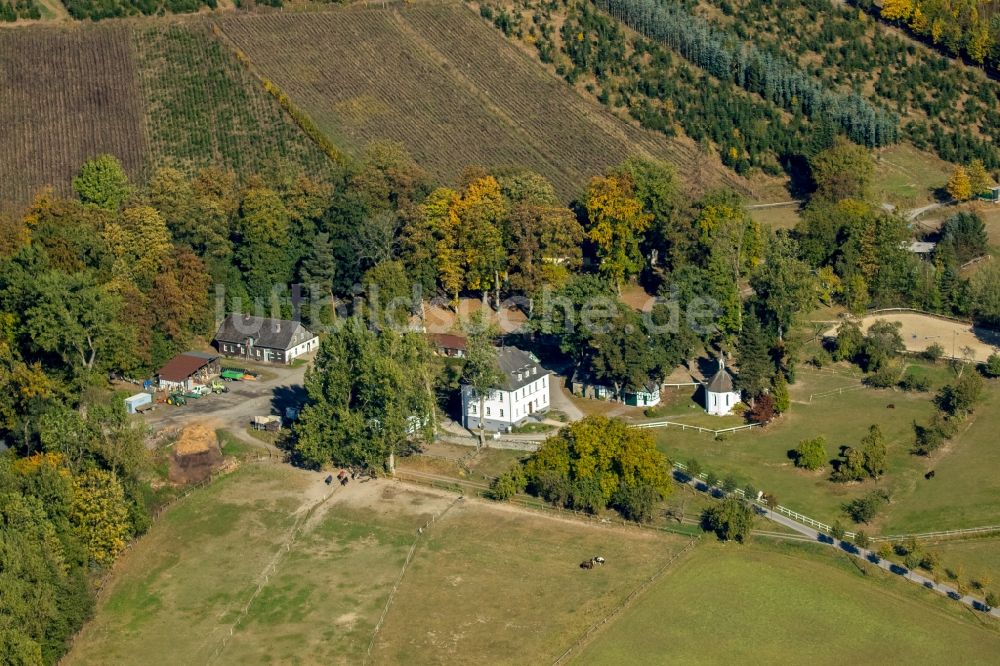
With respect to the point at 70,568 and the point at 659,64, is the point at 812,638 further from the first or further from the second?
the point at 659,64

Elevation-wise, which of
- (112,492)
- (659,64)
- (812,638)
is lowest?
(812,638)

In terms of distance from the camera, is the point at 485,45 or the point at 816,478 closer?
the point at 816,478

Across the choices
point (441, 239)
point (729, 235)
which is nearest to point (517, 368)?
point (441, 239)

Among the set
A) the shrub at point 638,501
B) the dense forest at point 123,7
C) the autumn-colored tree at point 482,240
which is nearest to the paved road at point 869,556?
the shrub at point 638,501

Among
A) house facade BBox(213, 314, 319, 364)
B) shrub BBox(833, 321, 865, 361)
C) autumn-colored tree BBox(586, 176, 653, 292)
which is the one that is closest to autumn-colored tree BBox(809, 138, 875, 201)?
autumn-colored tree BBox(586, 176, 653, 292)

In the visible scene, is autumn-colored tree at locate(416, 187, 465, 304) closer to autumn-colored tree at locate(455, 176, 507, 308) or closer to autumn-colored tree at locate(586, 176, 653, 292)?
autumn-colored tree at locate(455, 176, 507, 308)

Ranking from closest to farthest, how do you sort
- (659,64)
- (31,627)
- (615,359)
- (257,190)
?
(31,627)
(615,359)
(257,190)
(659,64)

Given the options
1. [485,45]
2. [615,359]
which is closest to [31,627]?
[615,359]
